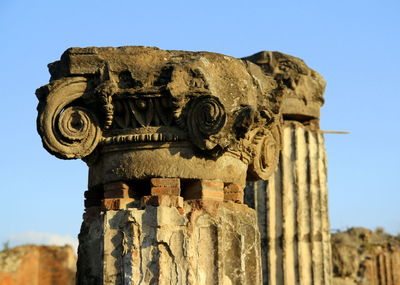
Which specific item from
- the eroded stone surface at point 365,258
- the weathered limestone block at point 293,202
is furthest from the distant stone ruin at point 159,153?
the eroded stone surface at point 365,258

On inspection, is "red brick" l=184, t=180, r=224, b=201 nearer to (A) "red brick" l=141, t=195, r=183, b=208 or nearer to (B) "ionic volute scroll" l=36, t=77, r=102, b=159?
(A) "red brick" l=141, t=195, r=183, b=208

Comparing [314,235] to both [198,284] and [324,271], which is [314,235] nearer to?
[324,271]

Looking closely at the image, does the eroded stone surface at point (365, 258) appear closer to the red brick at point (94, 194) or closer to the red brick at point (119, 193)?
the red brick at point (94, 194)

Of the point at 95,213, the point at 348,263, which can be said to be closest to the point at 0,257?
the point at 348,263

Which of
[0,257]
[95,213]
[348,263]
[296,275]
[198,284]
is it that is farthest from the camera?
[348,263]

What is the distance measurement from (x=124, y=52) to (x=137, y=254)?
1.58m

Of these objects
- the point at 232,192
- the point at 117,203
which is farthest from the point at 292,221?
the point at 117,203

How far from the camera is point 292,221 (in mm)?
12781

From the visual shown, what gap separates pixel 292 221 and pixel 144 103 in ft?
22.4

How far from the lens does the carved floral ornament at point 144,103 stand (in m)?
6.31

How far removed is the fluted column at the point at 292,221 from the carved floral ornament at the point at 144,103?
6158 mm

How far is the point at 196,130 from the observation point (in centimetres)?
632

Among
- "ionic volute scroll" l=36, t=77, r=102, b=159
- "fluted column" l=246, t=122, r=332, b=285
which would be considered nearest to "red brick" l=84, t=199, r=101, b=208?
"ionic volute scroll" l=36, t=77, r=102, b=159

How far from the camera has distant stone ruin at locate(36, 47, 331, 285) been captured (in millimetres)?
6242
